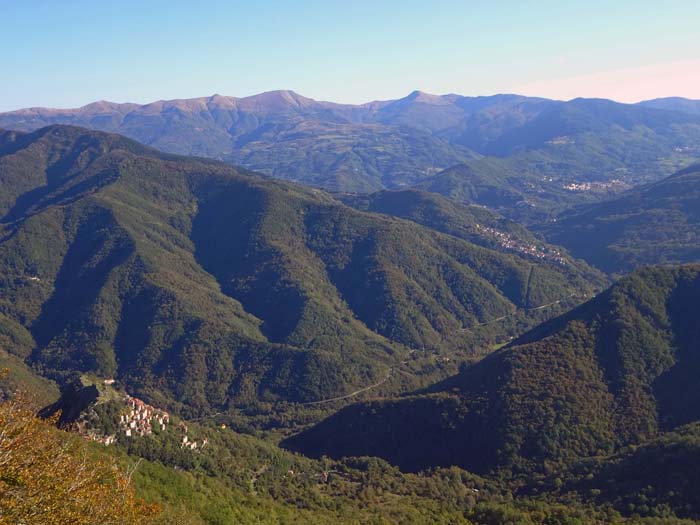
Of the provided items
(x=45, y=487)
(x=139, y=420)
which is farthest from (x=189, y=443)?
(x=45, y=487)

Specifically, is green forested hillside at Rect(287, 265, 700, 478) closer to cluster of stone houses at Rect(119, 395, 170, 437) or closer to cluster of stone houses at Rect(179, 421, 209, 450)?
cluster of stone houses at Rect(179, 421, 209, 450)

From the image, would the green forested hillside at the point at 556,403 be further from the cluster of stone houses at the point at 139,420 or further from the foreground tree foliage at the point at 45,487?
the foreground tree foliage at the point at 45,487

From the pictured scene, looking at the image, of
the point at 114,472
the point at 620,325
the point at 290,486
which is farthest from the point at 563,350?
the point at 114,472

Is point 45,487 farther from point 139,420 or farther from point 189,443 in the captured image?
point 189,443

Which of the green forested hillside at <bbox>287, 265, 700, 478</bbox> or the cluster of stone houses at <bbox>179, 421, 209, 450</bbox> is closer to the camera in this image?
the cluster of stone houses at <bbox>179, 421, 209, 450</bbox>

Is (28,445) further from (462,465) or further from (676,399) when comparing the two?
(676,399)

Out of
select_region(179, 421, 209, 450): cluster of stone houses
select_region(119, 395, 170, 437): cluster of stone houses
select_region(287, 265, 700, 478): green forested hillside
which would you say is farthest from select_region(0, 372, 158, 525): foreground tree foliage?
select_region(287, 265, 700, 478): green forested hillside

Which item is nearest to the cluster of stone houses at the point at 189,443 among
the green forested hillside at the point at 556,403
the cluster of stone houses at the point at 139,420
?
the cluster of stone houses at the point at 139,420
